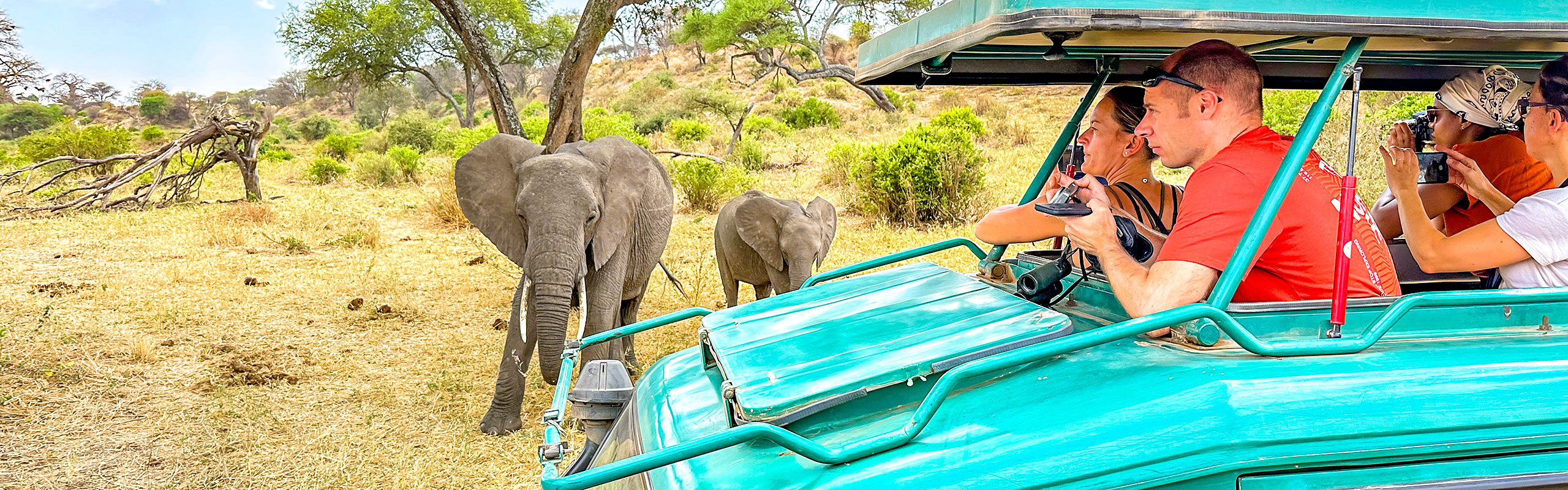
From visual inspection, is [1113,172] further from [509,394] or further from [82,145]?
[82,145]

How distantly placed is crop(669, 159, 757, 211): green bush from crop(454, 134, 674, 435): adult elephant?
21.4 feet

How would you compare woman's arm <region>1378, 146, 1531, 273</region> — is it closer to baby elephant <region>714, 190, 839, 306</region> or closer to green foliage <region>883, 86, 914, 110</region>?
baby elephant <region>714, 190, 839, 306</region>

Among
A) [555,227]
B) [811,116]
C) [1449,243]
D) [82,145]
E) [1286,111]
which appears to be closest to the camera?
[1449,243]

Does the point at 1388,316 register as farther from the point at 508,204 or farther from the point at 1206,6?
the point at 508,204

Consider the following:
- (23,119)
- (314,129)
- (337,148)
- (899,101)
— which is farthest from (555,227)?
(23,119)

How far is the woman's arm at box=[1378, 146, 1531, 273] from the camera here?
7.86 feet

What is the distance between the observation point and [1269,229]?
2092 mm

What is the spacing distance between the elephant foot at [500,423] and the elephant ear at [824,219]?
238 centimetres

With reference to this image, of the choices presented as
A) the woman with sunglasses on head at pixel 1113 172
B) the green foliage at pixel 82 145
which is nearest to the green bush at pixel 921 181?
the woman with sunglasses on head at pixel 1113 172

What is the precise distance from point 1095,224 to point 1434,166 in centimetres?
156

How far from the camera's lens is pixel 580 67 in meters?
9.89

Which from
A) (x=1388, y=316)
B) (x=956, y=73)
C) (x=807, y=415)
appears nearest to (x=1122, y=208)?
(x=956, y=73)

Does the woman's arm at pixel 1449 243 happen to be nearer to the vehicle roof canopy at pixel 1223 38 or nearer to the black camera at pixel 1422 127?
the vehicle roof canopy at pixel 1223 38

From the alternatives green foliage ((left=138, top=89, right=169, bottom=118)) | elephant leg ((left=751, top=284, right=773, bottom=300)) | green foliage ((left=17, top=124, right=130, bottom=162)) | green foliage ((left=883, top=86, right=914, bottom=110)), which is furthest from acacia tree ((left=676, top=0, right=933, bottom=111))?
green foliage ((left=138, top=89, right=169, bottom=118))
